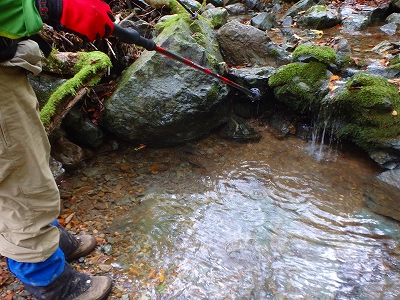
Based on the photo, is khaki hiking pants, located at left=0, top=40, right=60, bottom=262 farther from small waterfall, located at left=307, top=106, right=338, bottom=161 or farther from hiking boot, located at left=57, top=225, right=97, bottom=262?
small waterfall, located at left=307, top=106, right=338, bottom=161

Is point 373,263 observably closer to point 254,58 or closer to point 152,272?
point 152,272

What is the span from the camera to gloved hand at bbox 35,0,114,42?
6.41ft

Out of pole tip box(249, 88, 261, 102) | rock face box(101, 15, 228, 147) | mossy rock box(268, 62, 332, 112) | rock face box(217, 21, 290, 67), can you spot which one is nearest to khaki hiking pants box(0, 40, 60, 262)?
rock face box(101, 15, 228, 147)

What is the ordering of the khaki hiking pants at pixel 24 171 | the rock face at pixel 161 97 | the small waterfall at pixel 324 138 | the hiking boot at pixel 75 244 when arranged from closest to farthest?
the khaki hiking pants at pixel 24 171
the hiking boot at pixel 75 244
the rock face at pixel 161 97
the small waterfall at pixel 324 138

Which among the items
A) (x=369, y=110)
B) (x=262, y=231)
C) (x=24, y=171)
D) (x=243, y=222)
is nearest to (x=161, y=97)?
(x=243, y=222)

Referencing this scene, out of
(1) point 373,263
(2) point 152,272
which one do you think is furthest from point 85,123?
(1) point 373,263

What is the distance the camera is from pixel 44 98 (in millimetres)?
4230

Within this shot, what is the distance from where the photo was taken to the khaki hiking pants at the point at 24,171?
1.93 metres

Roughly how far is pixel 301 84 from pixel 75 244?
3.98 metres

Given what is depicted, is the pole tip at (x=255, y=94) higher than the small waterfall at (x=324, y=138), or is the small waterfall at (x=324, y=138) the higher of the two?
the pole tip at (x=255, y=94)

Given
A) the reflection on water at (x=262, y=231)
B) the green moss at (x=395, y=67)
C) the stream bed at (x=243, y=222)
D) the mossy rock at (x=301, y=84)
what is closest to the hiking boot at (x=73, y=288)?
the stream bed at (x=243, y=222)

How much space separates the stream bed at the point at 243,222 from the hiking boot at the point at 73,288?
187 millimetres

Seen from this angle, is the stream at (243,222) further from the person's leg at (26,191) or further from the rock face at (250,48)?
the rock face at (250,48)

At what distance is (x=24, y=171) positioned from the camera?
2.06m
